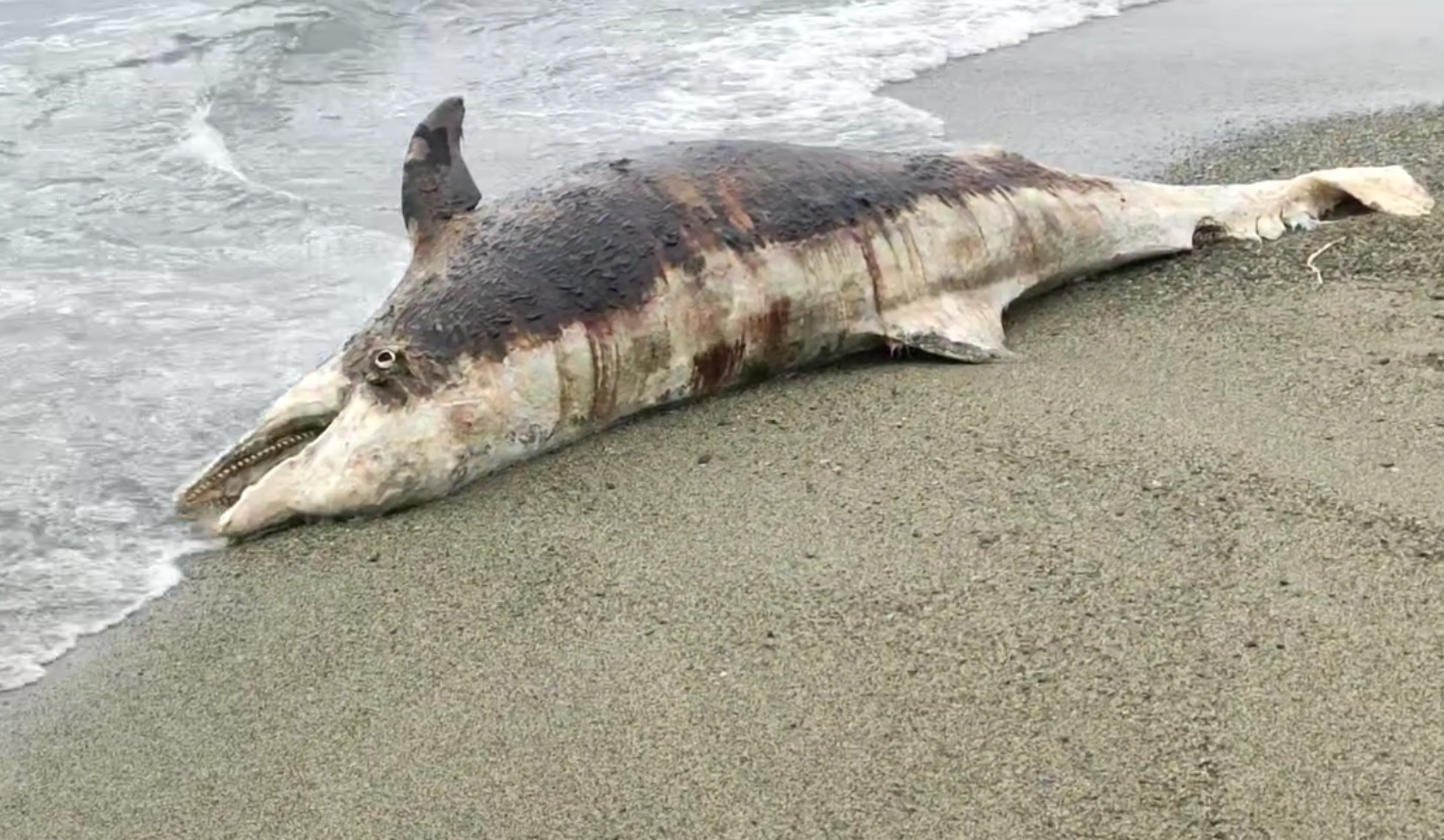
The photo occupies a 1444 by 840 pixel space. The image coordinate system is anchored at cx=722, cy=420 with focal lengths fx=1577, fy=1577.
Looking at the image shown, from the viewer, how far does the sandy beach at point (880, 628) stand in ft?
9.51

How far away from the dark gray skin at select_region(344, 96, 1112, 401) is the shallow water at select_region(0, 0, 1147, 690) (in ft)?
2.92

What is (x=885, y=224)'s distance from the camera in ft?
16.7

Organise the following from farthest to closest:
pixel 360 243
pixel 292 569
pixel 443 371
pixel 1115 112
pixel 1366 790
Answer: pixel 1115 112 < pixel 360 243 < pixel 443 371 < pixel 292 569 < pixel 1366 790

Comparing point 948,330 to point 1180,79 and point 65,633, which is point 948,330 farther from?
point 1180,79

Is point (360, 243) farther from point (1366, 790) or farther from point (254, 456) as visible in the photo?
point (1366, 790)

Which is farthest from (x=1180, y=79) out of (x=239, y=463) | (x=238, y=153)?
(x=239, y=463)

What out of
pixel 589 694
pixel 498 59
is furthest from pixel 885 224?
pixel 498 59

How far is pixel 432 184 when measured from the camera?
493 centimetres

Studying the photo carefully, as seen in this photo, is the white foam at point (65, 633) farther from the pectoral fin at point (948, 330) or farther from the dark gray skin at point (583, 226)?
the pectoral fin at point (948, 330)

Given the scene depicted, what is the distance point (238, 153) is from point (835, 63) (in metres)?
3.59

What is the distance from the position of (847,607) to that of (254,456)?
1.96 meters

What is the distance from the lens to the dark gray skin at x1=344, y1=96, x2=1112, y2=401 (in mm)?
4512

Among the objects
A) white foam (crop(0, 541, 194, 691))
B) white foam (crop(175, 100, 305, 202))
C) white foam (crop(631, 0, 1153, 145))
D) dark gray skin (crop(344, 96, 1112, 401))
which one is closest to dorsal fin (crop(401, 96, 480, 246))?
dark gray skin (crop(344, 96, 1112, 401))

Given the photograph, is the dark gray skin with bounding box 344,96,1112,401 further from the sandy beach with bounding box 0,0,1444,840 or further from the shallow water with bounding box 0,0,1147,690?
the shallow water with bounding box 0,0,1147,690
